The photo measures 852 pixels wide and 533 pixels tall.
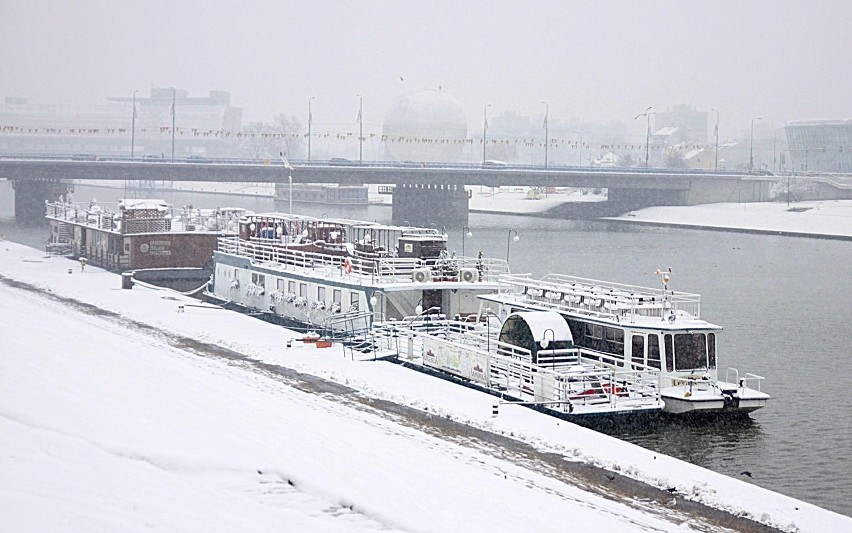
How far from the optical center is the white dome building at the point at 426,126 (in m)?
183

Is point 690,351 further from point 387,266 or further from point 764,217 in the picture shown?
point 764,217

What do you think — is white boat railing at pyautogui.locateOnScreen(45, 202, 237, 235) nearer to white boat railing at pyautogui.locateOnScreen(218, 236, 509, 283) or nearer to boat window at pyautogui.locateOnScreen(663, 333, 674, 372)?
white boat railing at pyautogui.locateOnScreen(218, 236, 509, 283)

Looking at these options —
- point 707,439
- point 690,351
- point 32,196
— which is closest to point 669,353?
point 690,351

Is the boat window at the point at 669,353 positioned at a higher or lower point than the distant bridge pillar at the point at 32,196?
lower

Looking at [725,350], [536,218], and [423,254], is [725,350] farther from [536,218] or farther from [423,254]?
[536,218]

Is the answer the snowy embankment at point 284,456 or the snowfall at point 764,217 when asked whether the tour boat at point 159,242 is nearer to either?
the snowy embankment at point 284,456

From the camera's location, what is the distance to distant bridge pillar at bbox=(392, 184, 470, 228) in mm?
123375

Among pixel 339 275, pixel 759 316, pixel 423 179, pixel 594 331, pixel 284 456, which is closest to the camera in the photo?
pixel 284 456

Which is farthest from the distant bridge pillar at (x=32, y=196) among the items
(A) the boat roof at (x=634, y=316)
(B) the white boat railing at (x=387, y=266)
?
(A) the boat roof at (x=634, y=316)

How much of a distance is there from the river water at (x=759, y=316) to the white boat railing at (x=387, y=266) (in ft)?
30.6

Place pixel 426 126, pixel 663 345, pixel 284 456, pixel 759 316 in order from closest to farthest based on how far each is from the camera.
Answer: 1. pixel 284 456
2. pixel 663 345
3. pixel 759 316
4. pixel 426 126

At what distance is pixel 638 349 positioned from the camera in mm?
31484

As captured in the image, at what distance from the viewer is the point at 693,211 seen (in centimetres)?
13062

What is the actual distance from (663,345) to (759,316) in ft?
70.0
